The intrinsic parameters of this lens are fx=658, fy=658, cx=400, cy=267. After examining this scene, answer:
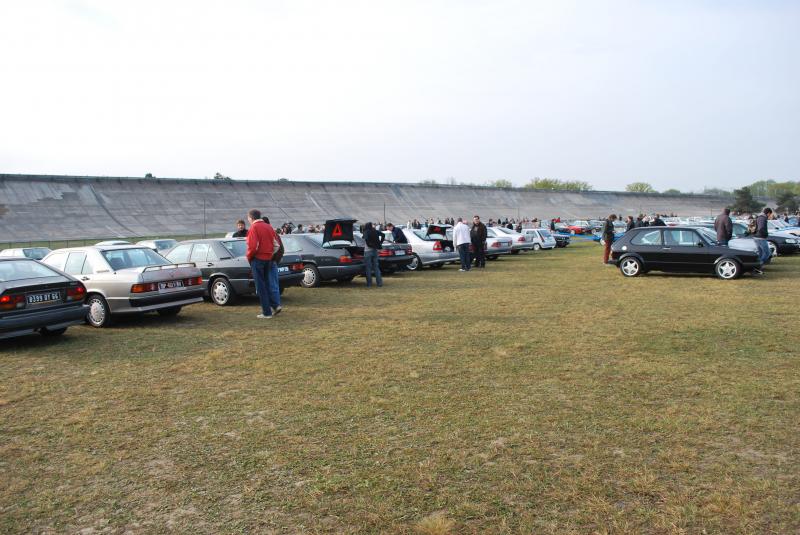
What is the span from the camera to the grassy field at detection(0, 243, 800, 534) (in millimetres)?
3924

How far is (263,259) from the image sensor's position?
11.7 meters

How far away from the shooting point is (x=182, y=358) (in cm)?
838

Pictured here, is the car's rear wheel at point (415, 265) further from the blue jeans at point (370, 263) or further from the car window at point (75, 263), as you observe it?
the car window at point (75, 263)

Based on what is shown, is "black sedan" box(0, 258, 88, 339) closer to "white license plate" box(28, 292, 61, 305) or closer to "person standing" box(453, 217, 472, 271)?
"white license plate" box(28, 292, 61, 305)

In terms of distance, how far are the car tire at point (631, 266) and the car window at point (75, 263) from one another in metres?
13.8

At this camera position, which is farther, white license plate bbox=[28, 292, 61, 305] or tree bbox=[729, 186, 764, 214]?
tree bbox=[729, 186, 764, 214]


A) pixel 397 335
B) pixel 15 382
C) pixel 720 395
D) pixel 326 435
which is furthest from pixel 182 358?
pixel 720 395

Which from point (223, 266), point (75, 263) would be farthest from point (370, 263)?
point (75, 263)

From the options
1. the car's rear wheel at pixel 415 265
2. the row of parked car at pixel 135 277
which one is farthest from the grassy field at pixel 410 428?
the car's rear wheel at pixel 415 265

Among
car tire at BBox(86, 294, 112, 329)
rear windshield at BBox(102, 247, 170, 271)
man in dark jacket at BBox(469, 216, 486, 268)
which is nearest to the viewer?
car tire at BBox(86, 294, 112, 329)

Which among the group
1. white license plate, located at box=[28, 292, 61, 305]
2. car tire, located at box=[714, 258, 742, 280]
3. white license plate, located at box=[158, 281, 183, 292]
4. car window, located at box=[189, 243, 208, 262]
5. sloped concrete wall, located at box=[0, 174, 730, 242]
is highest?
sloped concrete wall, located at box=[0, 174, 730, 242]

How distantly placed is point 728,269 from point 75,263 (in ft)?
50.1

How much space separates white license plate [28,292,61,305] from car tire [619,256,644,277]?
1443cm

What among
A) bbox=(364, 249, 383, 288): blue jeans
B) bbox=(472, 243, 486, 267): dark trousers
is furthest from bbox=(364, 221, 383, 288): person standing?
bbox=(472, 243, 486, 267): dark trousers
